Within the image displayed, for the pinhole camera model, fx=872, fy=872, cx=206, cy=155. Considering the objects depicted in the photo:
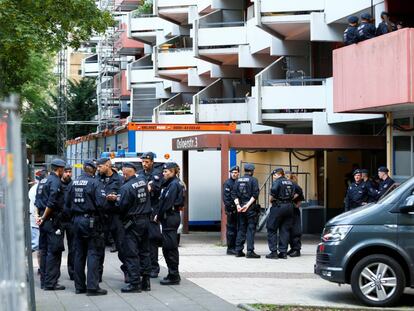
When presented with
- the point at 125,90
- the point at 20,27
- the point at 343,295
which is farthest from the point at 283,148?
the point at 125,90

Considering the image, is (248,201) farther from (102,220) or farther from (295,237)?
(102,220)

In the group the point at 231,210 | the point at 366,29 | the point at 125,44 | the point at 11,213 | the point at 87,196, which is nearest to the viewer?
the point at 11,213

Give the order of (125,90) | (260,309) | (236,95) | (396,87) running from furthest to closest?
(125,90) → (236,95) → (396,87) → (260,309)

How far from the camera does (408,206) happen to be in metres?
11.3

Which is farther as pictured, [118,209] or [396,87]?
[396,87]

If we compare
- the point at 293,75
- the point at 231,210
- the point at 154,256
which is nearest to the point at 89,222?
Answer: the point at 154,256

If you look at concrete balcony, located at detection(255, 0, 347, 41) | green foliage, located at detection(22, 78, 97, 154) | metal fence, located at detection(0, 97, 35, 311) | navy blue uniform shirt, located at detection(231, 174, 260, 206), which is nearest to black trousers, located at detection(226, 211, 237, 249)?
navy blue uniform shirt, located at detection(231, 174, 260, 206)

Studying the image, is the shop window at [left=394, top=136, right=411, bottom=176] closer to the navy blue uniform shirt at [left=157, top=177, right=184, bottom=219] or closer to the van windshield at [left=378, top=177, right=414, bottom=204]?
the navy blue uniform shirt at [left=157, top=177, right=184, bottom=219]

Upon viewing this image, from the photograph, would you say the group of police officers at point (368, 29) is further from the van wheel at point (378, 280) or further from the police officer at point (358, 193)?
the van wheel at point (378, 280)

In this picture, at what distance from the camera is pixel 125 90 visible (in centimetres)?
5559

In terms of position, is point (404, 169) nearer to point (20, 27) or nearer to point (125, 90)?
point (20, 27)

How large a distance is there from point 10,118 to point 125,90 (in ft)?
169

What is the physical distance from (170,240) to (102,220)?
1.30m

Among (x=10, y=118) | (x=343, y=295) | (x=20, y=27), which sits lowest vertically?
(x=343, y=295)
